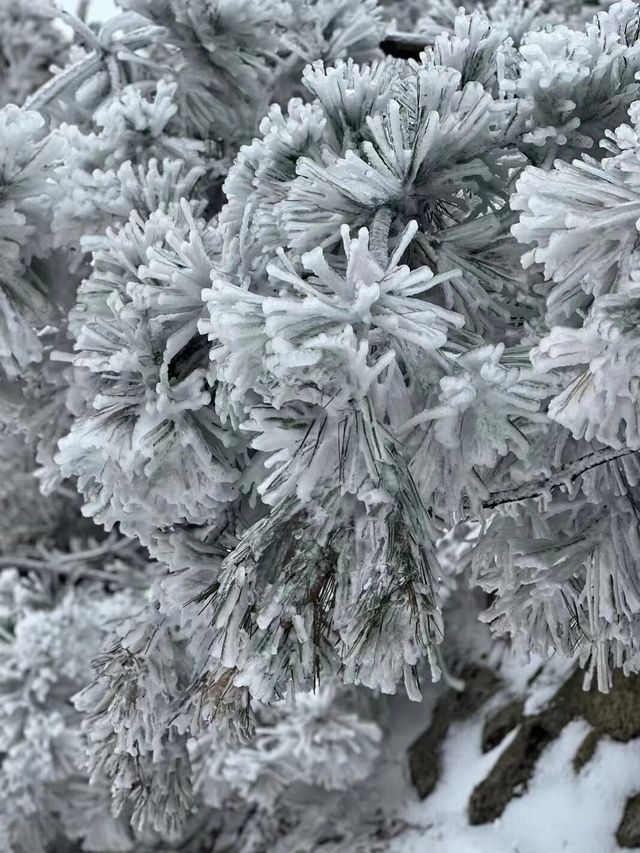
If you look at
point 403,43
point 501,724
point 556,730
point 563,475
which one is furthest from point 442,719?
point 563,475

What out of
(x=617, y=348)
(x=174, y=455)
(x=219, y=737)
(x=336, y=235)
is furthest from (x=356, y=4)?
(x=219, y=737)

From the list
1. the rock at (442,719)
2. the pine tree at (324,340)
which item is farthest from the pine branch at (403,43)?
the rock at (442,719)

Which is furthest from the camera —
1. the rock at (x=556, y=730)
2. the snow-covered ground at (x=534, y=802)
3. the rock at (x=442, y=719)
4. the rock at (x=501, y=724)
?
→ the rock at (x=442, y=719)

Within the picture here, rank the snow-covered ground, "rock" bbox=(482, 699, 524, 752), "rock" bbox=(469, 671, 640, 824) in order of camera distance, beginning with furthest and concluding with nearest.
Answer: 1. "rock" bbox=(482, 699, 524, 752)
2. "rock" bbox=(469, 671, 640, 824)
3. the snow-covered ground

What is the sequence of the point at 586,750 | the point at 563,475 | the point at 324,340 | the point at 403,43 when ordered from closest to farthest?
the point at 324,340, the point at 563,475, the point at 403,43, the point at 586,750

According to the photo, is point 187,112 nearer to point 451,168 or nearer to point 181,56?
point 181,56

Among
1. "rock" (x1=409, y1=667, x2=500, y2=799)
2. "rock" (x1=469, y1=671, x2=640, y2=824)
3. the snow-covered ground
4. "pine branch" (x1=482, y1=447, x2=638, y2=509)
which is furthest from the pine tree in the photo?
"rock" (x1=409, y1=667, x2=500, y2=799)

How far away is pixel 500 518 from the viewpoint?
277 centimetres

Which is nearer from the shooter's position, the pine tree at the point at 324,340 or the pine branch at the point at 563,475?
the pine tree at the point at 324,340

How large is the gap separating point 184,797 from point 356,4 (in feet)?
11.7

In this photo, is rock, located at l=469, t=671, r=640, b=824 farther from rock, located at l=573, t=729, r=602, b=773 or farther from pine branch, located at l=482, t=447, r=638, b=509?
pine branch, located at l=482, t=447, r=638, b=509

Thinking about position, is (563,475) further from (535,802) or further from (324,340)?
(535,802)

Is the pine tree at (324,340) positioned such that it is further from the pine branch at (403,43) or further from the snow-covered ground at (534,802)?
the snow-covered ground at (534,802)

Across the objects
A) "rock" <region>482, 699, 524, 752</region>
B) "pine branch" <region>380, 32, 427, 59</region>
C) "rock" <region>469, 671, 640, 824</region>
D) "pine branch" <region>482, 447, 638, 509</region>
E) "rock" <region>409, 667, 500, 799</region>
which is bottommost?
"rock" <region>409, 667, 500, 799</region>
